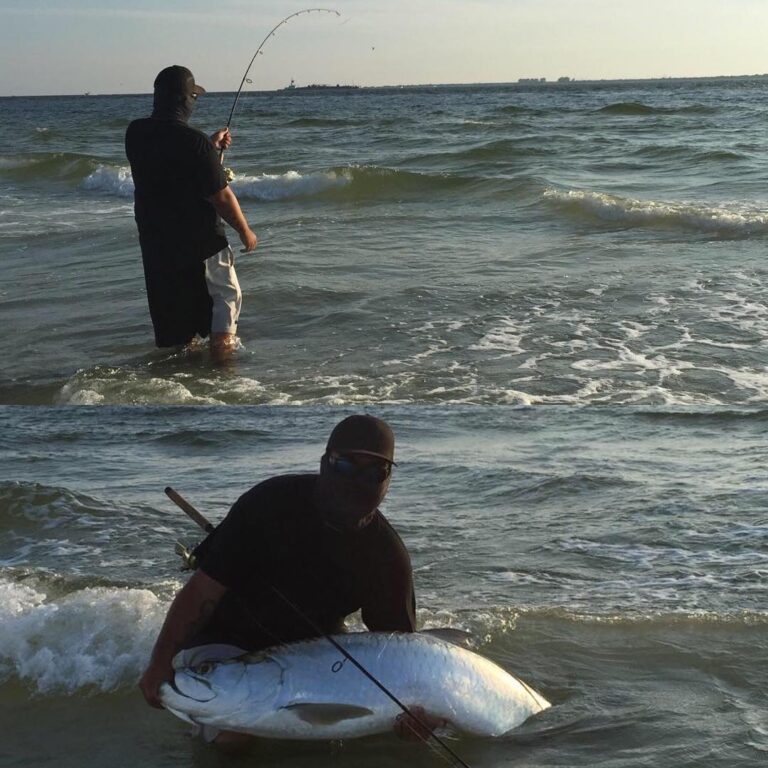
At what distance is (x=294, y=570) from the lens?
357 cm

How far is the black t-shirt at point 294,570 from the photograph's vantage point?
11.3 feet

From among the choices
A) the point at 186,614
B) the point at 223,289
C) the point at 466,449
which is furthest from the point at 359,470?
the point at 223,289

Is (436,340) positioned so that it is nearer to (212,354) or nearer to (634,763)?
(212,354)

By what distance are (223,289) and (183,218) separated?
0.63 metres

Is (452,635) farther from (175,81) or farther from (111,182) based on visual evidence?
(111,182)

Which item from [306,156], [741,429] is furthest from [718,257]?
[306,156]

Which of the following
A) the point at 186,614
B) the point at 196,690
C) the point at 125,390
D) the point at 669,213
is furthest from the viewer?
the point at 669,213

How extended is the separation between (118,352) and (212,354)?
1001mm

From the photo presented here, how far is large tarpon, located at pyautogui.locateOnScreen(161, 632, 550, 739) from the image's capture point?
3.26 meters

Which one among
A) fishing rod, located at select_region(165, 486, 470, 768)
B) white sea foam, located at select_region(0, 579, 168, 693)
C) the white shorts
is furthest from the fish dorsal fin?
the white shorts

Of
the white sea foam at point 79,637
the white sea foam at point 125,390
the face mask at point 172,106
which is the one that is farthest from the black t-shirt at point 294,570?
the face mask at point 172,106

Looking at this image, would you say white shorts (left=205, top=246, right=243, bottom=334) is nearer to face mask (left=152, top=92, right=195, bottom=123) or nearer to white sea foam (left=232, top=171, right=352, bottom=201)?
face mask (left=152, top=92, right=195, bottom=123)

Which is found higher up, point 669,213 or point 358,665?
point 669,213

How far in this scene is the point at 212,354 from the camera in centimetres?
855
